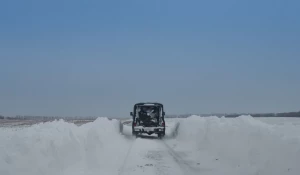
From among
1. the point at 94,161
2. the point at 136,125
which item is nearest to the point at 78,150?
the point at 94,161

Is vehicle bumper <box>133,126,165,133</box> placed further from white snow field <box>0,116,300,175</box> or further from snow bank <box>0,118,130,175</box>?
snow bank <box>0,118,130,175</box>

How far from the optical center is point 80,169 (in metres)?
13.2

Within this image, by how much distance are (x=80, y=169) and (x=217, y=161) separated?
558cm

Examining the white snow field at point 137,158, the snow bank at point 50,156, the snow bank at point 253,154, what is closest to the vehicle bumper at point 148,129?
the snow bank at point 253,154

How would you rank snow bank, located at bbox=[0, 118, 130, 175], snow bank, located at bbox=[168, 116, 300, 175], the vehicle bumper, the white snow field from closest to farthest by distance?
snow bank, located at bbox=[0, 118, 130, 175], the white snow field, snow bank, located at bbox=[168, 116, 300, 175], the vehicle bumper

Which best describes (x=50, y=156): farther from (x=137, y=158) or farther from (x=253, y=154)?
(x=253, y=154)

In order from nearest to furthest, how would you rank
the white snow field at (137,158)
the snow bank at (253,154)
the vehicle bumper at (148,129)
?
the white snow field at (137,158) < the snow bank at (253,154) < the vehicle bumper at (148,129)

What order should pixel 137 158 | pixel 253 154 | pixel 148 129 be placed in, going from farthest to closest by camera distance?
pixel 148 129 < pixel 137 158 < pixel 253 154

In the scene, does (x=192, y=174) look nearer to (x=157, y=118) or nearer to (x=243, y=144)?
(x=243, y=144)

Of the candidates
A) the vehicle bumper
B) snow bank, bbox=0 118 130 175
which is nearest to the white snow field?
snow bank, bbox=0 118 130 175

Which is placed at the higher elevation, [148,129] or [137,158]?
[148,129]

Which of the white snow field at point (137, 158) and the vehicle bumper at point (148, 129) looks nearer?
the white snow field at point (137, 158)

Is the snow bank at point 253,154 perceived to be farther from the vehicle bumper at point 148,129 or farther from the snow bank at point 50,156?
the vehicle bumper at point 148,129

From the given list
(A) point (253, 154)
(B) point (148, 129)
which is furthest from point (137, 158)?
(B) point (148, 129)
